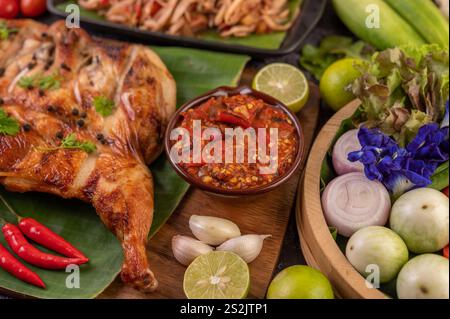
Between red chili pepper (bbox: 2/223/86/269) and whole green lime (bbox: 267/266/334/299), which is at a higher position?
whole green lime (bbox: 267/266/334/299)

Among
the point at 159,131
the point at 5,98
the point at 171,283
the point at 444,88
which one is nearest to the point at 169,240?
the point at 171,283

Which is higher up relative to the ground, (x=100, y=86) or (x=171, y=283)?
(x=100, y=86)

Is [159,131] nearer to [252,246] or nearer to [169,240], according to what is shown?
[169,240]

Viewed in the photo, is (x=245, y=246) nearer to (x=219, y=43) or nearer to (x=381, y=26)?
(x=219, y=43)

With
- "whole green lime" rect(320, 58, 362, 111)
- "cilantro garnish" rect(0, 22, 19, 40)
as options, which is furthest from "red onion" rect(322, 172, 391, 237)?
"cilantro garnish" rect(0, 22, 19, 40)

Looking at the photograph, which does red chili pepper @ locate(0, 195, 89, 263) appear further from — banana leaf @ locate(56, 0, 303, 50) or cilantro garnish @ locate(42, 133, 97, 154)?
banana leaf @ locate(56, 0, 303, 50)
